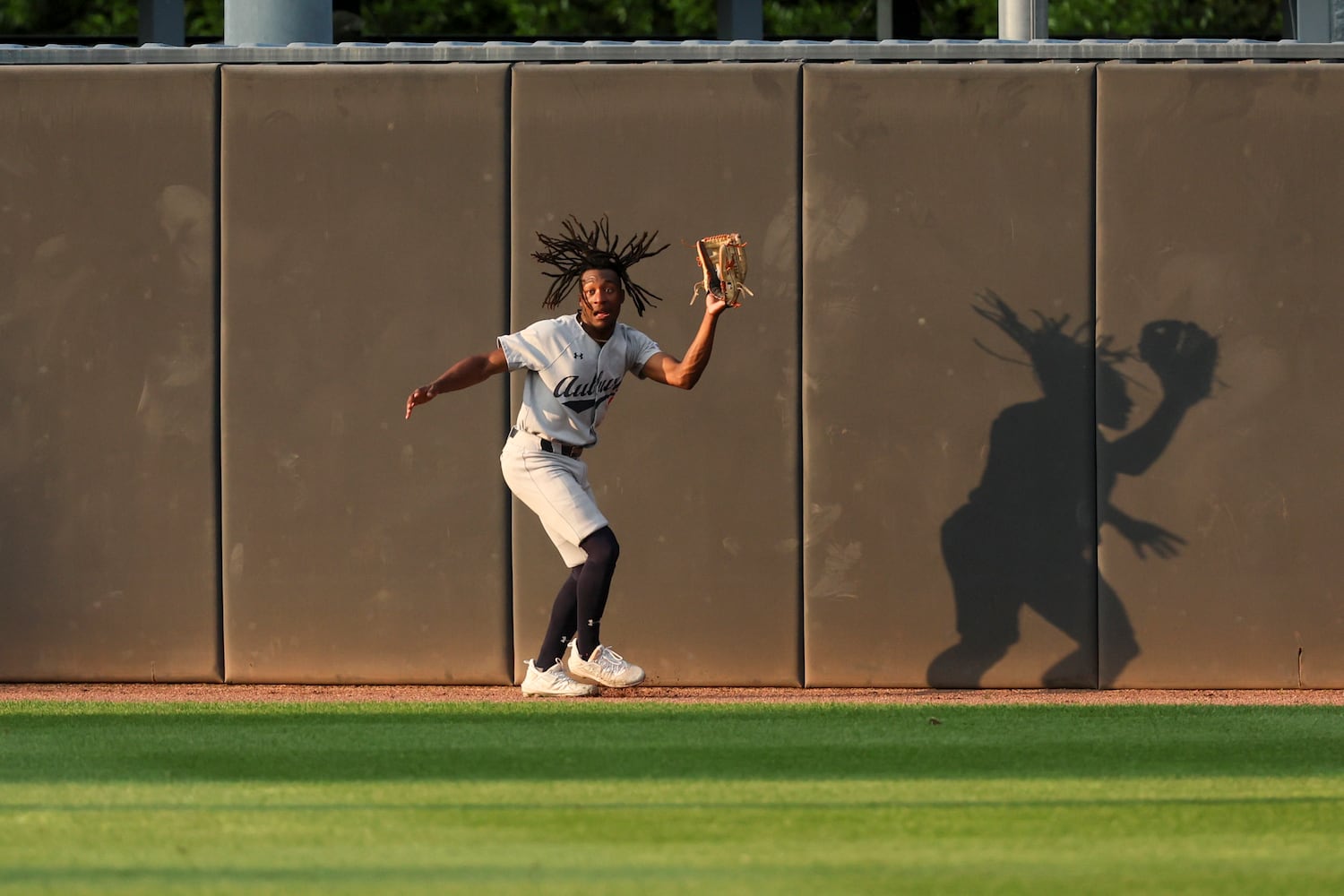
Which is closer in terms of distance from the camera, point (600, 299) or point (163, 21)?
point (600, 299)

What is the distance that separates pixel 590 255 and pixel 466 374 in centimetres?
78

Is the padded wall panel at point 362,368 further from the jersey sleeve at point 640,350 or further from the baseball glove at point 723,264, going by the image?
the baseball glove at point 723,264

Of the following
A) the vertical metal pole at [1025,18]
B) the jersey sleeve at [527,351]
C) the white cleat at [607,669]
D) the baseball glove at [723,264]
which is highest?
the vertical metal pole at [1025,18]

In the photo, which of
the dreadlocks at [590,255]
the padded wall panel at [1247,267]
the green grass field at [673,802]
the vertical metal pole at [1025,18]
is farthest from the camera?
the vertical metal pole at [1025,18]

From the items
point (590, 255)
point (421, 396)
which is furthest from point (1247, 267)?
point (421, 396)

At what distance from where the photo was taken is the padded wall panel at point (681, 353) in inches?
307

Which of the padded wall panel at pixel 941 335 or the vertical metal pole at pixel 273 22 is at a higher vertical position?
the vertical metal pole at pixel 273 22

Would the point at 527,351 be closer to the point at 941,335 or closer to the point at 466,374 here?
the point at 466,374

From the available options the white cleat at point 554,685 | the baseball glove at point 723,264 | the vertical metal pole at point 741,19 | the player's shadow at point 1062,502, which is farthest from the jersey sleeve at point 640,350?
the vertical metal pole at point 741,19

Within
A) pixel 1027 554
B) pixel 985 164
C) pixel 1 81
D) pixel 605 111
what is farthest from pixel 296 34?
pixel 1027 554

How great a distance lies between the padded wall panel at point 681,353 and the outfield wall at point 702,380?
0.02m

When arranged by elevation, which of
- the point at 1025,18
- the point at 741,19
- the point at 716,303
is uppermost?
the point at 741,19

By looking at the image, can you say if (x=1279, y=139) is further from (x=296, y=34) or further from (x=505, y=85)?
(x=296, y=34)

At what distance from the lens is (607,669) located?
7062mm
